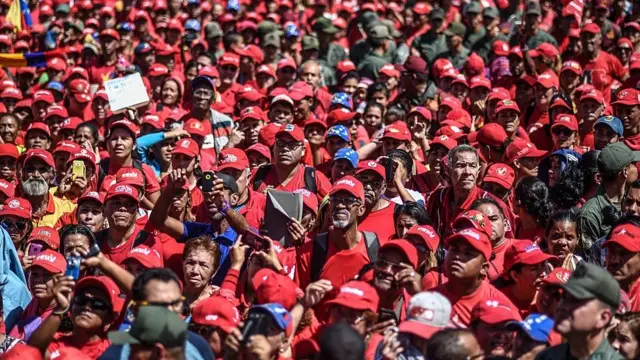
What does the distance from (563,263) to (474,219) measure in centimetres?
75

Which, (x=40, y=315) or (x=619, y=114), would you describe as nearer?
(x=40, y=315)

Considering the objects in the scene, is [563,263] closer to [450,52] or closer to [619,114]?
[619,114]

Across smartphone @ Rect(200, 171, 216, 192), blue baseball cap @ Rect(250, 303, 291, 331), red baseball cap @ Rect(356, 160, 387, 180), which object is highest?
blue baseball cap @ Rect(250, 303, 291, 331)

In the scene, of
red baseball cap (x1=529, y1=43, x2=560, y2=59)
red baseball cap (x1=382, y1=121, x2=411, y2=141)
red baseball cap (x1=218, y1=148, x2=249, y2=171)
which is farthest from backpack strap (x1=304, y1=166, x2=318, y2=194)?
red baseball cap (x1=529, y1=43, x2=560, y2=59)

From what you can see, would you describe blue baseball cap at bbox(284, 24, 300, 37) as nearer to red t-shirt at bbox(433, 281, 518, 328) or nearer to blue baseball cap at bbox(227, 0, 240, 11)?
blue baseball cap at bbox(227, 0, 240, 11)

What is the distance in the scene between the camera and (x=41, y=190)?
10.4 m

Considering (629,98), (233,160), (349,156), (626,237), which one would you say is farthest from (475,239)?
(629,98)

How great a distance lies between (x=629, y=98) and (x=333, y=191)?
4.63 meters

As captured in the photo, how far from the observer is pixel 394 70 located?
1484 centimetres

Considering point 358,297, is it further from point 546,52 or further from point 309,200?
point 546,52

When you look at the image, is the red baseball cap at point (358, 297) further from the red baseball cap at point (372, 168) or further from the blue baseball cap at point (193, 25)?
the blue baseball cap at point (193, 25)

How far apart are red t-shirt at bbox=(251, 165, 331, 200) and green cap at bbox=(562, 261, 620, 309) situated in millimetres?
4131

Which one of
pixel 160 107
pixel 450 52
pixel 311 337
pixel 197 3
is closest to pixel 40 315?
pixel 311 337

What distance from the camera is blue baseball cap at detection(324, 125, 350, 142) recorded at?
37.0 ft
